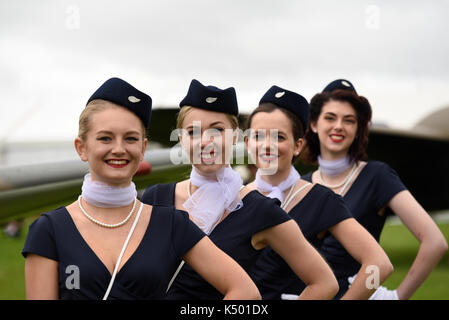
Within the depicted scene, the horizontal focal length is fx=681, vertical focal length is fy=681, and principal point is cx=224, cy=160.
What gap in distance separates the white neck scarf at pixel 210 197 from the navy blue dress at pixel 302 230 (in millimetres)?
591

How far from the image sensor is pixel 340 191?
4.65 m

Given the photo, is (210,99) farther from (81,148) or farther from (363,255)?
(363,255)

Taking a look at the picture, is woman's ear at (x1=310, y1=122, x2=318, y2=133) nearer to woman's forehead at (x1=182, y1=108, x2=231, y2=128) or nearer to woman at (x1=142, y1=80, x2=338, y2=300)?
woman at (x1=142, y1=80, x2=338, y2=300)

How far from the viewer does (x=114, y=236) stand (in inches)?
98.5

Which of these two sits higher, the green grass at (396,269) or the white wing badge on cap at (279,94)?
the white wing badge on cap at (279,94)

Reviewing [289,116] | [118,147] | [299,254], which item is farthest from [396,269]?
[118,147]

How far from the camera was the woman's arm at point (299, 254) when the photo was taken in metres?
3.19

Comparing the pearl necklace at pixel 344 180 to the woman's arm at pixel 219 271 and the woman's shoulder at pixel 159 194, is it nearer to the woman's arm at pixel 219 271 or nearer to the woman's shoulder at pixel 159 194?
the woman's shoulder at pixel 159 194

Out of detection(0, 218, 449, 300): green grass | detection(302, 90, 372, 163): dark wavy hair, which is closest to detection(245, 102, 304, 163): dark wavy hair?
detection(302, 90, 372, 163): dark wavy hair

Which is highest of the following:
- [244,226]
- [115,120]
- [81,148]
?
[115,120]

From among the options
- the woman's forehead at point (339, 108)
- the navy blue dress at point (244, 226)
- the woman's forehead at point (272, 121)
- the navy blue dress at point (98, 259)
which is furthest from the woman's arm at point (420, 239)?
the navy blue dress at point (98, 259)

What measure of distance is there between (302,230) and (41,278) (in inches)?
72.0
